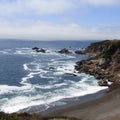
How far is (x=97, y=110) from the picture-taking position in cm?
4175

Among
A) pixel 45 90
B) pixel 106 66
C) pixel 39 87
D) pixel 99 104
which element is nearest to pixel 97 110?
pixel 99 104

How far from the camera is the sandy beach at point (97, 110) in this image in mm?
38500

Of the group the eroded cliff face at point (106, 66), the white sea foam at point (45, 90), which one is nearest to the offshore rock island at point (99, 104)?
the eroded cliff face at point (106, 66)

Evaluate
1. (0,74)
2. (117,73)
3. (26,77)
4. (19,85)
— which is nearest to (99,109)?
(19,85)

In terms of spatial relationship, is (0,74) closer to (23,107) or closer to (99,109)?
(23,107)

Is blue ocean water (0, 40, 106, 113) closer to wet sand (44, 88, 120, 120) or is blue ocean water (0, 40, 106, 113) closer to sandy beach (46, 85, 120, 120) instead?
wet sand (44, 88, 120, 120)

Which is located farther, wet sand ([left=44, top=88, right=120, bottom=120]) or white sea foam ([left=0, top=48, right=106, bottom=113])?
white sea foam ([left=0, top=48, right=106, bottom=113])

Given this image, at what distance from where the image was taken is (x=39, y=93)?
56531 mm

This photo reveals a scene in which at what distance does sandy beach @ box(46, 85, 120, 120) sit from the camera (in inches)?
1516

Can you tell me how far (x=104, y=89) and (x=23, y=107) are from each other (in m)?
18.1

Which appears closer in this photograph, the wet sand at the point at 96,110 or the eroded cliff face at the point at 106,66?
the wet sand at the point at 96,110

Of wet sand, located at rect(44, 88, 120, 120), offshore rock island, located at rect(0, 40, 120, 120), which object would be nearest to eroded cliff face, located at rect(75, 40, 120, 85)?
offshore rock island, located at rect(0, 40, 120, 120)

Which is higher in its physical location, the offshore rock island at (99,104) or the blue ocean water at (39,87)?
the offshore rock island at (99,104)

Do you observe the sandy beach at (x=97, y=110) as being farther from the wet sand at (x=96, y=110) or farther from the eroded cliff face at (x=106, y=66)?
the eroded cliff face at (x=106, y=66)
